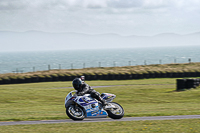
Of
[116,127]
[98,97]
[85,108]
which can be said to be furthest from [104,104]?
[116,127]

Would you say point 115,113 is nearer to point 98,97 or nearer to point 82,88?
point 98,97

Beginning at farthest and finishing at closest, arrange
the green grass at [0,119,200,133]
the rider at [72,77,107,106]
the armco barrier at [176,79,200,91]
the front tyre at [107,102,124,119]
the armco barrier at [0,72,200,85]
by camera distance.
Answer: the armco barrier at [0,72,200,85], the armco barrier at [176,79,200,91], the front tyre at [107,102,124,119], the rider at [72,77,107,106], the green grass at [0,119,200,133]

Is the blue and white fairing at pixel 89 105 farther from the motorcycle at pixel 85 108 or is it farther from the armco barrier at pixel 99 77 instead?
the armco barrier at pixel 99 77

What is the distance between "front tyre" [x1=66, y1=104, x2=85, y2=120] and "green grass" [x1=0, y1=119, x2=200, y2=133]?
21.5 inches

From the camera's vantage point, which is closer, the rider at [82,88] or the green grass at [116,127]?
the green grass at [116,127]

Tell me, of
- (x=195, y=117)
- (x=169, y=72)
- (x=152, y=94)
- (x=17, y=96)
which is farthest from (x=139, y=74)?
(x=195, y=117)

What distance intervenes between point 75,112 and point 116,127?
2011 millimetres

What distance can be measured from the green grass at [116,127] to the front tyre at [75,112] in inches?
21.5

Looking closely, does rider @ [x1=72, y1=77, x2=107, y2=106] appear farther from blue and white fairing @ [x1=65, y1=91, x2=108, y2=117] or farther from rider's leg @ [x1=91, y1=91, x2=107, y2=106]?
blue and white fairing @ [x1=65, y1=91, x2=108, y2=117]

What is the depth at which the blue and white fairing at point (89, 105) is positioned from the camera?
11.4 meters

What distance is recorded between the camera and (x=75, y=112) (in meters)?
11.6

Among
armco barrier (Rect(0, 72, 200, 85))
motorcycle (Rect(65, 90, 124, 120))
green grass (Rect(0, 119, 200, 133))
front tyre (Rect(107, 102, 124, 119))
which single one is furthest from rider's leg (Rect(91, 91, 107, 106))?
armco barrier (Rect(0, 72, 200, 85))

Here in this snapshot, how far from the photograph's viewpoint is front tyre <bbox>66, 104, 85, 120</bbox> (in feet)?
37.9

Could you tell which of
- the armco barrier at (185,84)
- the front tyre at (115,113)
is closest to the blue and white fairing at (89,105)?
the front tyre at (115,113)
